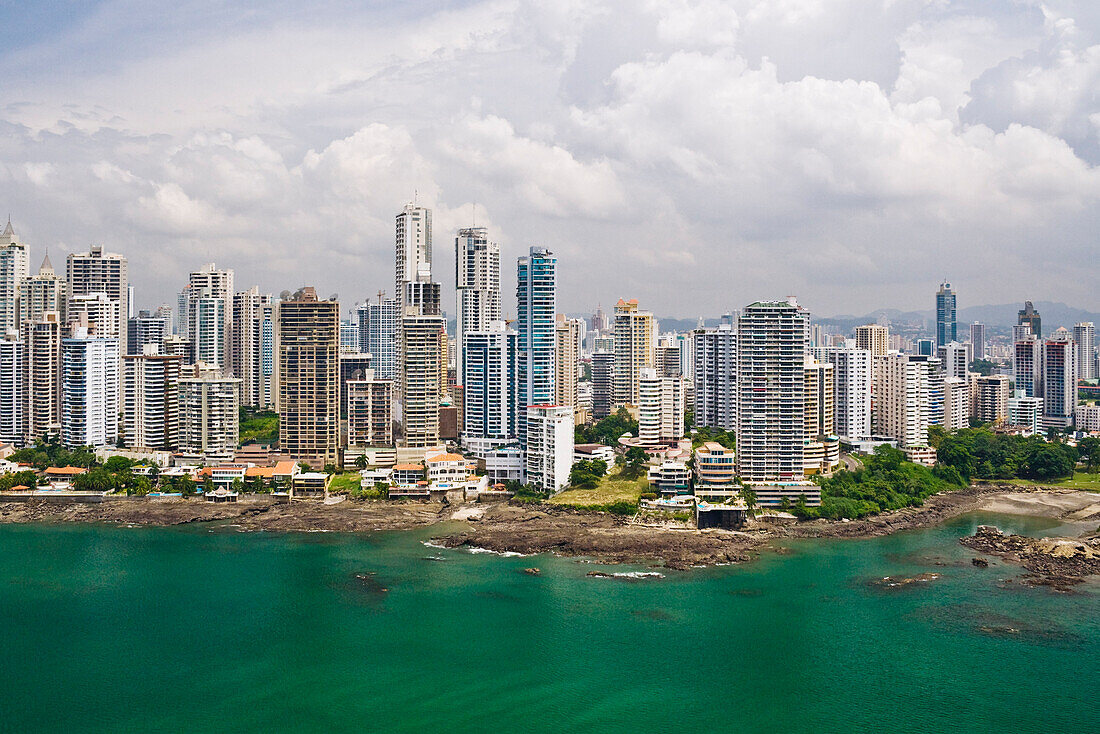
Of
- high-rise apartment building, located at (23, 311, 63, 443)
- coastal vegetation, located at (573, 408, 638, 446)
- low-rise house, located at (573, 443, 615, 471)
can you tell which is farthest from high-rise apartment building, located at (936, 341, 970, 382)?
high-rise apartment building, located at (23, 311, 63, 443)

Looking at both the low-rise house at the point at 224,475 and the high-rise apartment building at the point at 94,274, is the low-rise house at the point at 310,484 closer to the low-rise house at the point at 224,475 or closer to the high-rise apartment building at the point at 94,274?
the low-rise house at the point at 224,475

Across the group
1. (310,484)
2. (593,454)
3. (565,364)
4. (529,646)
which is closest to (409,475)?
(310,484)

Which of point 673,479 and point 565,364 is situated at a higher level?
point 565,364

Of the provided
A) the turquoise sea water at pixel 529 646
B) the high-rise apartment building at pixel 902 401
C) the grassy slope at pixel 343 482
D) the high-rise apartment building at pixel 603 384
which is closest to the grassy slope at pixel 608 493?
the turquoise sea water at pixel 529 646

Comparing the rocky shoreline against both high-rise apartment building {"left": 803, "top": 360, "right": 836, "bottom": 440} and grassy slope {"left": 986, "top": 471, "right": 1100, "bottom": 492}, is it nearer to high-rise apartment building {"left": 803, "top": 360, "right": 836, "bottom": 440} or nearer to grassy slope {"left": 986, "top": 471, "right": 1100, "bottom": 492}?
grassy slope {"left": 986, "top": 471, "right": 1100, "bottom": 492}

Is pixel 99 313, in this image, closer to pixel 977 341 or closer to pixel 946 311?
pixel 946 311

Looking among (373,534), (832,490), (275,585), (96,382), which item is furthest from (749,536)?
(96,382)

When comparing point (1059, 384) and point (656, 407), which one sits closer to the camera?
point (656, 407)
